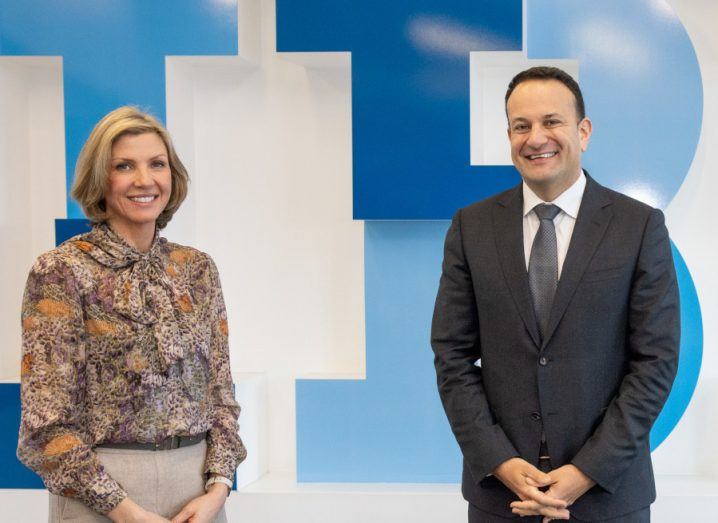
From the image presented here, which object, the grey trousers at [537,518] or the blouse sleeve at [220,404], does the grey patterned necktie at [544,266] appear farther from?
the blouse sleeve at [220,404]

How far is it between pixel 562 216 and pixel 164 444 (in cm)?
103

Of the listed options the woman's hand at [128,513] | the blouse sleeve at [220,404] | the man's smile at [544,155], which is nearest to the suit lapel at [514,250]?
the man's smile at [544,155]

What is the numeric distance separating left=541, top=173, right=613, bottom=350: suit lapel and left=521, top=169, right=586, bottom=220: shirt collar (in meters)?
0.02

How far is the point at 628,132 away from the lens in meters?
3.39

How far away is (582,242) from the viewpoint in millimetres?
1865

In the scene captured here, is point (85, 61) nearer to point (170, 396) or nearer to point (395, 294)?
point (395, 294)

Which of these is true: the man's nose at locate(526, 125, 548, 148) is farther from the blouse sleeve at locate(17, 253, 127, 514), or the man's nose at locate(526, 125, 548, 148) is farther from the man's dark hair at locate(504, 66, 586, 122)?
the blouse sleeve at locate(17, 253, 127, 514)

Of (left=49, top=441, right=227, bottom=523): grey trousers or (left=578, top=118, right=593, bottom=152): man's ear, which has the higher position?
(left=578, top=118, right=593, bottom=152): man's ear

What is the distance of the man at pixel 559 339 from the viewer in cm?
180

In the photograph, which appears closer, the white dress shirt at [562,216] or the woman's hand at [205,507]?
the woman's hand at [205,507]

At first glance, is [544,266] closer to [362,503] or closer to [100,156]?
[100,156]

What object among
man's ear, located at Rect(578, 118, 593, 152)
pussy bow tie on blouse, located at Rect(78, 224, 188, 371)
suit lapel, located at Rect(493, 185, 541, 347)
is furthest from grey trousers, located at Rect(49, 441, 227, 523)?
man's ear, located at Rect(578, 118, 593, 152)

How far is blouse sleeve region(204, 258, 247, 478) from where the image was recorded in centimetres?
187

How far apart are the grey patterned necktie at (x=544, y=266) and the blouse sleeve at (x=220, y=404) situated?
0.72 m
